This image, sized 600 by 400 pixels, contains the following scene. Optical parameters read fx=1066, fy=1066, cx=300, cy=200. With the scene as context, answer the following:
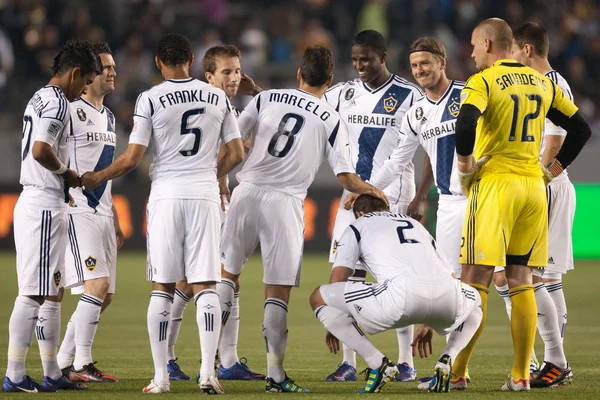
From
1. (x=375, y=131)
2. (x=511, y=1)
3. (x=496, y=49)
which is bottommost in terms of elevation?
(x=375, y=131)

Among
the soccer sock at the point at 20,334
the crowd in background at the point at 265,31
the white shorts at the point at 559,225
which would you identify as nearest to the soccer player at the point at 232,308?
the soccer sock at the point at 20,334

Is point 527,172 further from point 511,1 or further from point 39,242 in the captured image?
point 511,1

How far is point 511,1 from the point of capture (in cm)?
2228

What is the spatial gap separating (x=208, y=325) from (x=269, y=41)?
15261 mm

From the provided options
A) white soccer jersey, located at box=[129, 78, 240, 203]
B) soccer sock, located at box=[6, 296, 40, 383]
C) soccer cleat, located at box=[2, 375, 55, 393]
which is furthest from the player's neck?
soccer cleat, located at box=[2, 375, 55, 393]

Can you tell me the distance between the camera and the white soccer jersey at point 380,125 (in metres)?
8.98

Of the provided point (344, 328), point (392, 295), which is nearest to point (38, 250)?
point (344, 328)

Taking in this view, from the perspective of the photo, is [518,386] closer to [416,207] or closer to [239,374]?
[416,207]

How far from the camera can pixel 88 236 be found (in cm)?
838

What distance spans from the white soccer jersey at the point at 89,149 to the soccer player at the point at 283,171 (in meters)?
1.20

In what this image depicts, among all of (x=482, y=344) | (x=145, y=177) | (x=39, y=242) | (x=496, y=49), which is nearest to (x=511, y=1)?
(x=145, y=177)

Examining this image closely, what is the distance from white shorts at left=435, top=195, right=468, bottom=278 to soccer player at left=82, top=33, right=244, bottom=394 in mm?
1866

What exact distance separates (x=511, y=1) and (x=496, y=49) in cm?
1532

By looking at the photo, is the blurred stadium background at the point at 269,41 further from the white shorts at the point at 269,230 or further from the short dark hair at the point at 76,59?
the short dark hair at the point at 76,59
